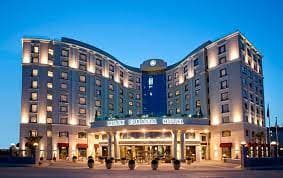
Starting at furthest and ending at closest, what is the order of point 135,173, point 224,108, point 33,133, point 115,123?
point 33,133, point 224,108, point 115,123, point 135,173

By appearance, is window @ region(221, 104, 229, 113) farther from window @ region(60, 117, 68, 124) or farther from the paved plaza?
window @ region(60, 117, 68, 124)

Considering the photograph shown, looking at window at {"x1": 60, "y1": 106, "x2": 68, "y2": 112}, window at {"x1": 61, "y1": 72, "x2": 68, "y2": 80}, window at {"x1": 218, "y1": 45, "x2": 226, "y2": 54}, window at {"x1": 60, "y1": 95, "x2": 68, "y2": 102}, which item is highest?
window at {"x1": 218, "y1": 45, "x2": 226, "y2": 54}

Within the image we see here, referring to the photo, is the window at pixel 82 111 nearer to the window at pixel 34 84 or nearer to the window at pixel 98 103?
the window at pixel 98 103

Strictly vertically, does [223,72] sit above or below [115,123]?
above

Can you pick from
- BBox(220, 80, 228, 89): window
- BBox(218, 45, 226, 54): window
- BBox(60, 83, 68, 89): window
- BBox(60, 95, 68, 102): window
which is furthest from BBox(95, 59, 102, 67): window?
BBox(220, 80, 228, 89): window

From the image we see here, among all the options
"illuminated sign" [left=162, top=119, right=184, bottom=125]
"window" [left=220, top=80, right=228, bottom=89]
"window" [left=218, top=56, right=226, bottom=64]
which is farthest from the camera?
"window" [left=218, top=56, right=226, bottom=64]

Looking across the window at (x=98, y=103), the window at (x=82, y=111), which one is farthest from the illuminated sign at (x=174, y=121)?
the window at (x=98, y=103)

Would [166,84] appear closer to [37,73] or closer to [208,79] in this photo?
[208,79]

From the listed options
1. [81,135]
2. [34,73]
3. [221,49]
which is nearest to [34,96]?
[34,73]

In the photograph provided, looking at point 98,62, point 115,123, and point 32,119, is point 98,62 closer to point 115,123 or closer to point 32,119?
point 32,119

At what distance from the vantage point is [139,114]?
250 feet

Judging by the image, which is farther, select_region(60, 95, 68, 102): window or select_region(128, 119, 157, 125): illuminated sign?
select_region(60, 95, 68, 102): window

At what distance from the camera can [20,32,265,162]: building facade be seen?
239ft

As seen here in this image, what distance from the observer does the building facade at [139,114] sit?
72.9 meters
